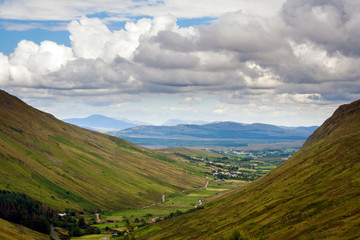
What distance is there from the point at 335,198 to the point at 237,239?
40318mm

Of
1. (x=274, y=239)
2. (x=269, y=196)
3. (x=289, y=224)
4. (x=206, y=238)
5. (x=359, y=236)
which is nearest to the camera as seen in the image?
(x=359, y=236)

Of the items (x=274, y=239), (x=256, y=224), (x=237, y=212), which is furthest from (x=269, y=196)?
(x=274, y=239)

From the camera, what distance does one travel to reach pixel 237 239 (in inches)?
5133

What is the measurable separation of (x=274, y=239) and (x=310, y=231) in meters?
12.3

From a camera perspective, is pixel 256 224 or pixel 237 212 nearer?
pixel 256 224

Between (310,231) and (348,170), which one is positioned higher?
(348,170)

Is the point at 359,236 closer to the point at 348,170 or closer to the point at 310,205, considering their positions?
the point at 310,205

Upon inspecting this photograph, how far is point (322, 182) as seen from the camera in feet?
557

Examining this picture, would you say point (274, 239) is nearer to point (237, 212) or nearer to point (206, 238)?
point (206, 238)

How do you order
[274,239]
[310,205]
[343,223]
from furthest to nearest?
[310,205], [274,239], [343,223]

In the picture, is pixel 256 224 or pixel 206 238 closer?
pixel 256 224

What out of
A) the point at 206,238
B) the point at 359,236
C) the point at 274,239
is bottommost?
the point at 206,238

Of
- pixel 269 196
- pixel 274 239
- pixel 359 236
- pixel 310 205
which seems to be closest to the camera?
pixel 359 236

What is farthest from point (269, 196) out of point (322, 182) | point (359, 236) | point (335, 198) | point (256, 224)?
point (359, 236)
